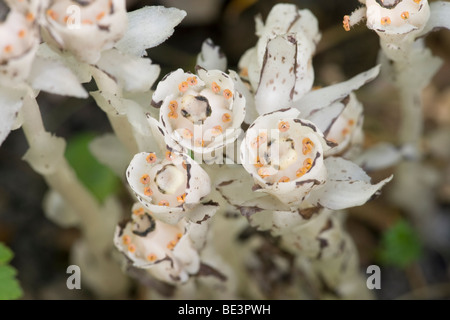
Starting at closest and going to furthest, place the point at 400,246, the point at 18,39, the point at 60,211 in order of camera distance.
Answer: the point at 18,39
the point at 60,211
the point at 400,246

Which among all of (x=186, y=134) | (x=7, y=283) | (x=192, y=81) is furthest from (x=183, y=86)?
(x=7, y=283)

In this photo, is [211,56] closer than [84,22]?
No

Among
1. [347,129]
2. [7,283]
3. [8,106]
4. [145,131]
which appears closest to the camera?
[8,106]

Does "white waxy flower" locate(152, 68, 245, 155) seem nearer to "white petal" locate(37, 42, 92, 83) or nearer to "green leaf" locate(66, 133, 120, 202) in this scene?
"white petal" locate(37, 42, 92, 83)

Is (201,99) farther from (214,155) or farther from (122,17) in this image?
(122,17)

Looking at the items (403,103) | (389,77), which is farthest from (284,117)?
(403,103)

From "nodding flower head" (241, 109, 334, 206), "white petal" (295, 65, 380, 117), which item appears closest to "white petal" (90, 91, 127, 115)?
"nodding flower head" (241, 109, 334, 206)

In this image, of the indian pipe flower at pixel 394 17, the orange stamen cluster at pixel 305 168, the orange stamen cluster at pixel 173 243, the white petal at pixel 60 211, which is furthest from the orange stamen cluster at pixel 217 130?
the white petal at pixel 60 211

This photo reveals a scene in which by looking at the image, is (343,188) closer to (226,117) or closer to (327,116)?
(327,116)
